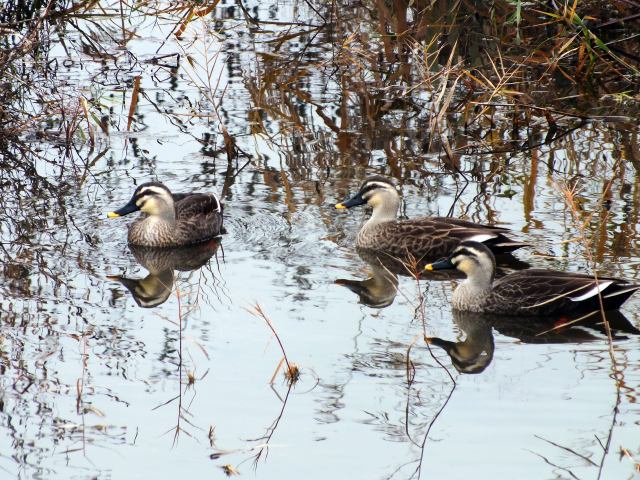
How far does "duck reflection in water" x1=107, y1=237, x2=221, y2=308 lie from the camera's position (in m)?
8.70

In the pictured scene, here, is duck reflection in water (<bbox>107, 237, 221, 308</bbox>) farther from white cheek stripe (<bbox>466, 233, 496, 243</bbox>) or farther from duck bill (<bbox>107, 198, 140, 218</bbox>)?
white cheek stripe (<bbox>466, 233, 496, 243</bbox>)

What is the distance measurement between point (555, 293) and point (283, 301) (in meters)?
2.21

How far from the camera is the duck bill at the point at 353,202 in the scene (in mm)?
10391

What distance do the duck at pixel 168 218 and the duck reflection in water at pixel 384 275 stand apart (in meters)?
1.56

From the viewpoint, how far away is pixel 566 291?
825 centimetres

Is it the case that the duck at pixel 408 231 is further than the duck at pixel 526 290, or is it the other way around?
the duck at pixel 408 231

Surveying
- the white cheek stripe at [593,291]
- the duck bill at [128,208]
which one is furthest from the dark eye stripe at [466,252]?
the duck bill at [128,208]

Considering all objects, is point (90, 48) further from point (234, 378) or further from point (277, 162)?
point (234, 378)

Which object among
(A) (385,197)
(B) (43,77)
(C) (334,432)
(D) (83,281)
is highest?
(B) (43,77)

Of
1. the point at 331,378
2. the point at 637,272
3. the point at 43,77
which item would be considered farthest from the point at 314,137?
the point at 331,378

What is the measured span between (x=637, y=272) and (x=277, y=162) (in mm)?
4724

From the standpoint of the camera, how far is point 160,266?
31.9 ft

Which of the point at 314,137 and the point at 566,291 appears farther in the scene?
the point at 314,137

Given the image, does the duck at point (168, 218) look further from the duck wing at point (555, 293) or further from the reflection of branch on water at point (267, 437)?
the reflection of branch on water at point (267, 437)
